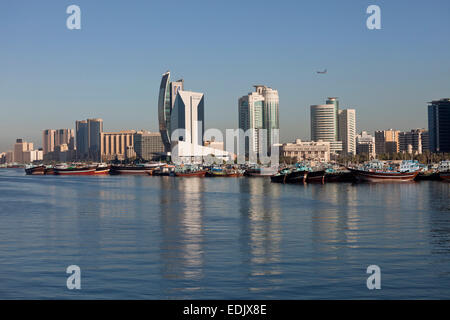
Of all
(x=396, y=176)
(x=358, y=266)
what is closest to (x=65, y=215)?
(x=358, y=266)

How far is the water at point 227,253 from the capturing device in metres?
16.0

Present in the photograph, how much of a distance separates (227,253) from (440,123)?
182 meters

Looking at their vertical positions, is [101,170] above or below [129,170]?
above

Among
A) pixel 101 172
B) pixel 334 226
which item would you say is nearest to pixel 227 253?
pixel 334 226

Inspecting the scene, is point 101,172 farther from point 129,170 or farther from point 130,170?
point 130,170

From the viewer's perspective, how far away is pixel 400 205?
42.0 metres

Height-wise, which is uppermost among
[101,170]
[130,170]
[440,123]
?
[440,123]

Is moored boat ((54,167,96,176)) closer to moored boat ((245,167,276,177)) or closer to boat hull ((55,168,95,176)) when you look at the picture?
boat hull ((55,168,95,176))

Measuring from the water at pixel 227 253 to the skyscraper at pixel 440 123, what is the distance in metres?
161

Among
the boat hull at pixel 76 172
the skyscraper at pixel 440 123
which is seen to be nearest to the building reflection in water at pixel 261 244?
the boat hull at pixel 76 172

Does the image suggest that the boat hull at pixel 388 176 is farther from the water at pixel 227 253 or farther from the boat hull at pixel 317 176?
the water at pixel 227 253

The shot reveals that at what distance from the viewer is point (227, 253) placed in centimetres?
2139
